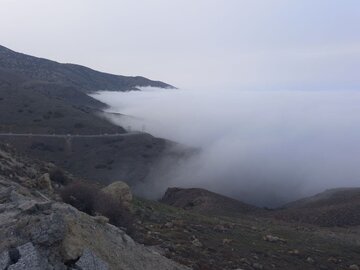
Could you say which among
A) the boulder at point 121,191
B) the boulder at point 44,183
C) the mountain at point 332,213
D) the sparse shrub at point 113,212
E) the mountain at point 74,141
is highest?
the sparse shrub at point 113,212

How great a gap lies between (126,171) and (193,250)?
2127 inches

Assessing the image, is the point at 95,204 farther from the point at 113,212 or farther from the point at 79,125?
the point at 79,125

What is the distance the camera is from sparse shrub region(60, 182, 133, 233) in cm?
1955

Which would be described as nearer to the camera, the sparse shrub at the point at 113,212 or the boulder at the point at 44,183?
the sparse shrub at the point at 113,212

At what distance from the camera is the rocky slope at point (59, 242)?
Result: 402 inches

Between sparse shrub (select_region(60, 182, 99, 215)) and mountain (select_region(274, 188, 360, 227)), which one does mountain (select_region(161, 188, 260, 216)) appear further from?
sparse shrub (select_region(60, 182, 99, 215))

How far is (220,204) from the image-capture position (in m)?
54.8

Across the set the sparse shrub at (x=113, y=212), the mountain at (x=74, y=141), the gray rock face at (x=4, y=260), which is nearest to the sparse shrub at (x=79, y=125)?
the mountain at (x=74, y=141)

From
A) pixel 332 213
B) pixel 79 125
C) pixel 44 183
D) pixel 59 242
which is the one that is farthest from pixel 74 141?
pixel 59 242

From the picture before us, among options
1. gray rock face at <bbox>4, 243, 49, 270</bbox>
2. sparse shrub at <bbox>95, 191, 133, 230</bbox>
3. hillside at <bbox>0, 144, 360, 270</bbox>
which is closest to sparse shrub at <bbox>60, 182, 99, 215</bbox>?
→ sparse shrub at <bbox>95, 191, 133, 230</bbox>

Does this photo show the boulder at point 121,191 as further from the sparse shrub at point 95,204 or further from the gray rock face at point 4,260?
the gray rock face at point 4,260

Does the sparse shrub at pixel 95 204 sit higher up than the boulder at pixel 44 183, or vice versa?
the sparse shrub at pixel 95 204

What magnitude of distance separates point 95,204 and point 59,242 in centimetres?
966

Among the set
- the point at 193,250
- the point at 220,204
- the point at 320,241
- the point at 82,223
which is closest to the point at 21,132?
the point at 220,204
